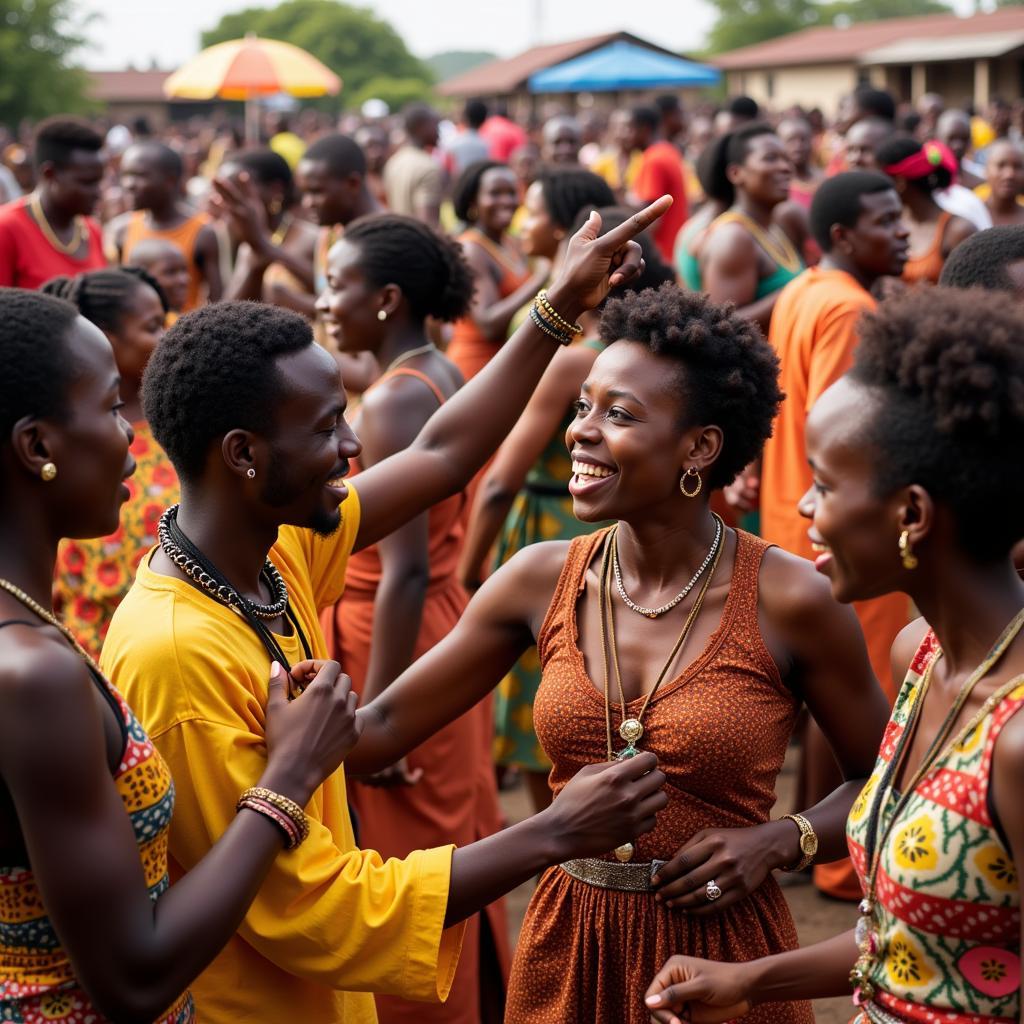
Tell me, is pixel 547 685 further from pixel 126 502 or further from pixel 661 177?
pixel 661 177

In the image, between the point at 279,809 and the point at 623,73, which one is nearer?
the point at 279,809

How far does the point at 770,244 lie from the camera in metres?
6.86

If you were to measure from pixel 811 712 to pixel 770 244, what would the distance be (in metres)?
4.63

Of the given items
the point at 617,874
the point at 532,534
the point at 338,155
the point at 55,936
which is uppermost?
the point at 338,155

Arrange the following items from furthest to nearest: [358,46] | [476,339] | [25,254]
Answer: [358,46] < [476,339] < [25,254]

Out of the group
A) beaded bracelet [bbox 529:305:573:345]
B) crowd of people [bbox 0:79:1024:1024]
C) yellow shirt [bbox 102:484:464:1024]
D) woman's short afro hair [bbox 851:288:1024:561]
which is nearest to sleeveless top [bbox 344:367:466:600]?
crowd of people [bbox 0:79:1024:1024]

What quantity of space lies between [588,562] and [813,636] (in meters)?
0.47

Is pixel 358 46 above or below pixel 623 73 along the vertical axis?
above

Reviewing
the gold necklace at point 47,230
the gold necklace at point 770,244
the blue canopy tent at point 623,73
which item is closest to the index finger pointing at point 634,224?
the gold necklace at point 770,244

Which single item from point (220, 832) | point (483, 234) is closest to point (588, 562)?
point (220, 832)

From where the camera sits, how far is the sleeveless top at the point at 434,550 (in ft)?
13.8

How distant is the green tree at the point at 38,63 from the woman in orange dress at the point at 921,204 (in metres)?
37.4

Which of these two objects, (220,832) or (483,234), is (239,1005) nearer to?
(220,832)

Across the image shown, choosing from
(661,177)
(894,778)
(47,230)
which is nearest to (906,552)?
(894,778)
